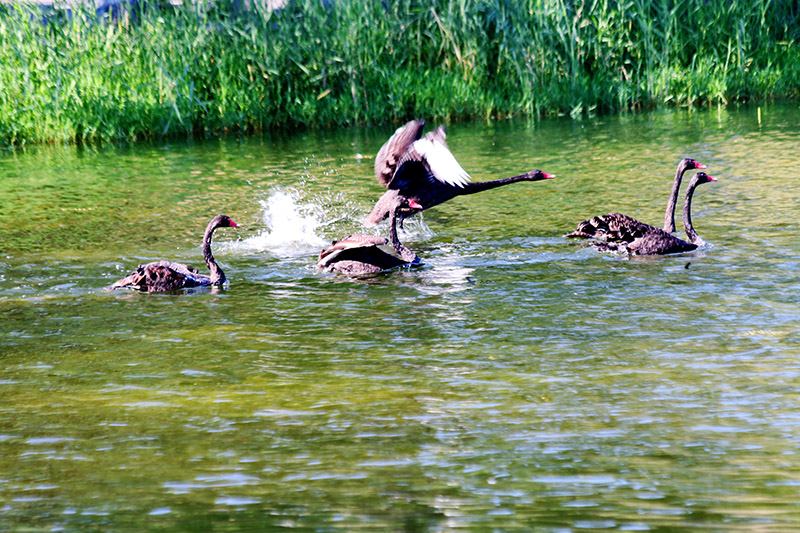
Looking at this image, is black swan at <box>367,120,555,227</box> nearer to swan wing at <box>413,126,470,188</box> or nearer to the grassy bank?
swan wing at <box>413,126,470,188</box>

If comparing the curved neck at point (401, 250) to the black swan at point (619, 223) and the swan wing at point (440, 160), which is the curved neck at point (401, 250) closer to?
the swan wing at point (440, 160)

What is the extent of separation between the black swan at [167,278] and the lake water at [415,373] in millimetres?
109

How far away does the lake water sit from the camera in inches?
150

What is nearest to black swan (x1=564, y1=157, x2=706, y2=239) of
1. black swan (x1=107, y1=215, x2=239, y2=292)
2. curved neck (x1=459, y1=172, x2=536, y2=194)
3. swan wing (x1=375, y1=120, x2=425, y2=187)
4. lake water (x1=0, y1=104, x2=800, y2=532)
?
lake water (x1=0, y1=104, x2=800, y2=532)

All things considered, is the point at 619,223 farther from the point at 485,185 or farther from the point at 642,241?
the point at 485,185

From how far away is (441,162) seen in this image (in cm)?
889

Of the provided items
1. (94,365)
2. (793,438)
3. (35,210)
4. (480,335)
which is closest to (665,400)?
(793,438)

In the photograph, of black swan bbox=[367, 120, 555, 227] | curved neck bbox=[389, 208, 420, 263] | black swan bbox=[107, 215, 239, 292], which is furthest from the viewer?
black swan bbox=[367, 120, 555, 227]

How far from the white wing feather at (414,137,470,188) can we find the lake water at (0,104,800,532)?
0.66m

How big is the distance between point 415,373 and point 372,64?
42.5 ft

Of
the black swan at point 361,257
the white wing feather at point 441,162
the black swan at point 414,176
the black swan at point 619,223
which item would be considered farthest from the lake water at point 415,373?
the white wing feather at point 441,162

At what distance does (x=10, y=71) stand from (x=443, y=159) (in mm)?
10736

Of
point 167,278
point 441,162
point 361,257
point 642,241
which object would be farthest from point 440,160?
point 167,278

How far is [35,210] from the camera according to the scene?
11.4 metres
